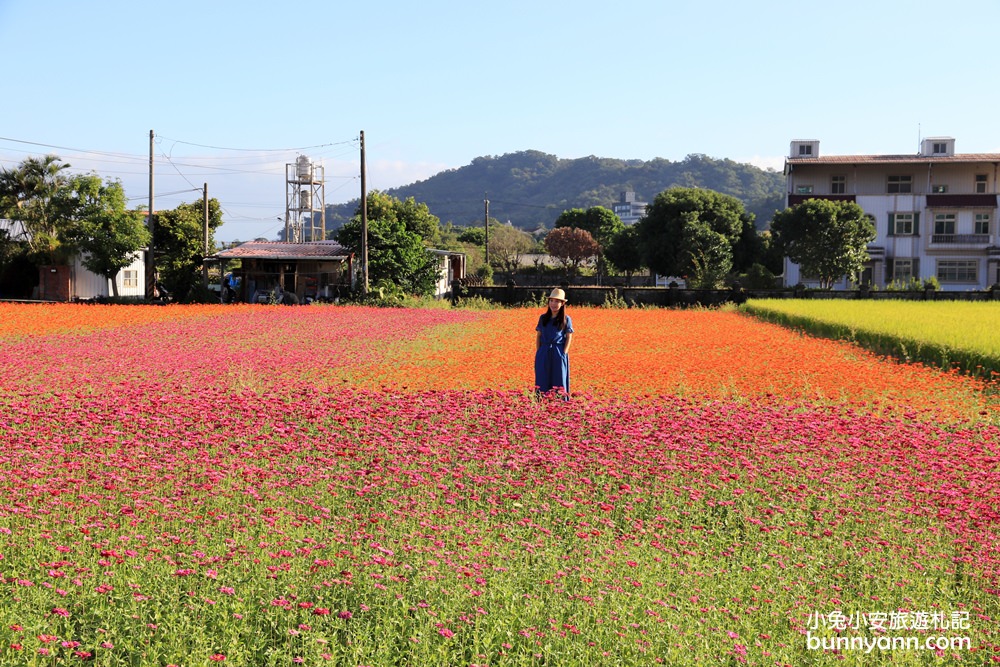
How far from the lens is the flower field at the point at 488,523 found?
15.0 ft

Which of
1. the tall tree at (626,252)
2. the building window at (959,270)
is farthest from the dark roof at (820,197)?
the tall tree at (626,252)

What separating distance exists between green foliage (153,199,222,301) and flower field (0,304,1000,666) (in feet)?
140

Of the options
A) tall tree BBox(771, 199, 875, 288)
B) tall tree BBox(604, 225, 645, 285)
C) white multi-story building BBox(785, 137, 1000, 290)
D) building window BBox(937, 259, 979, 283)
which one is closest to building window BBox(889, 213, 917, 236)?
white multi-story building BBox(785, 137, 1000, 290)

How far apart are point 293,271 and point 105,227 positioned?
1068 centimetres

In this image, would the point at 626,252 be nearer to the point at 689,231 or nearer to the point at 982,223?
the point at 689,231

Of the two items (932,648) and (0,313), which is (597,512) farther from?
(0,313)

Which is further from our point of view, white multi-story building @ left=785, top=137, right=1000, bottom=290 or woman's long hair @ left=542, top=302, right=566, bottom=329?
white multi-story building @ left=785, top=137, right=1000, bottom=290

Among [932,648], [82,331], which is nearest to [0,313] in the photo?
[82,331]

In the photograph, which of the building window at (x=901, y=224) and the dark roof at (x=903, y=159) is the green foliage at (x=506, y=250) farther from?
the building window at (x=901, y=224)

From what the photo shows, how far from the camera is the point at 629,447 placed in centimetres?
870

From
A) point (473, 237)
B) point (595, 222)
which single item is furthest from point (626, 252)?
point (473, 237)

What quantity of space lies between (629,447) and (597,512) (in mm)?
1895

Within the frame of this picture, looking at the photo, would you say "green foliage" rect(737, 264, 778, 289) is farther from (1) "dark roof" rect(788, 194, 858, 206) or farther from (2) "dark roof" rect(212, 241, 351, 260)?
(2) "dark roof" rect(212, 241, 351, 260)

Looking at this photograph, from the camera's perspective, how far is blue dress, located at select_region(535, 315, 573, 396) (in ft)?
39.1
